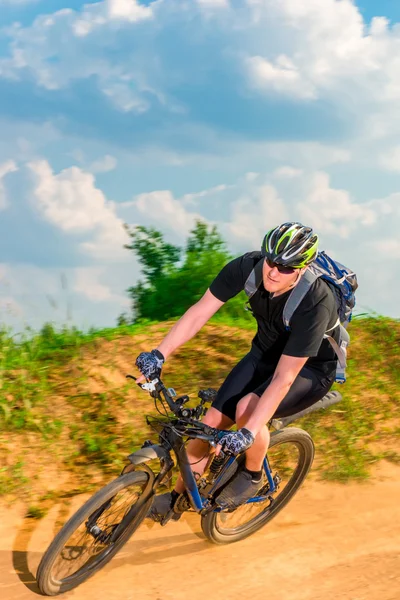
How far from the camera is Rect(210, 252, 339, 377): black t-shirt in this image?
166 inches

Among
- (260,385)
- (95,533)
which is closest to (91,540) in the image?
(95,533)

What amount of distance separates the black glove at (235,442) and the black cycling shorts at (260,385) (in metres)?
0.59

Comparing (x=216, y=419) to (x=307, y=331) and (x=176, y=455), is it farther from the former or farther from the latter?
(x=307, y=331)

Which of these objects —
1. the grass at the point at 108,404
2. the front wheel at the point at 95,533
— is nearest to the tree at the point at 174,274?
the grass at the point at 108,404

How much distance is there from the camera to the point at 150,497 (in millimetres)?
4422

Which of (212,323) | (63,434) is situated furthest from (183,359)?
(63,434)

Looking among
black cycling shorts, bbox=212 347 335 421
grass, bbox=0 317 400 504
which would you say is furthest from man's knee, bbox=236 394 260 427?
grass, bbox=0 317 400 504

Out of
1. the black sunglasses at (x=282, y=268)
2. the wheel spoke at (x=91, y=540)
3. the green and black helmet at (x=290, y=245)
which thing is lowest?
the wheel spoke at (x=91, y=540)

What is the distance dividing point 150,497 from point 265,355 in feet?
4.00

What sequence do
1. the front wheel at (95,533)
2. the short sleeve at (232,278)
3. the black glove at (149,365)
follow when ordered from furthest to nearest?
1. the short sleeve at (232,278)
2. the black glove at (149,365)
3. the front wheel at (95,533)

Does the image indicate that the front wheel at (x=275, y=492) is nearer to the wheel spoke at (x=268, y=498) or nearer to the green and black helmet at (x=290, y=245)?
the wheel spoke at (x=268, y=498)

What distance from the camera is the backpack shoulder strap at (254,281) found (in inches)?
176

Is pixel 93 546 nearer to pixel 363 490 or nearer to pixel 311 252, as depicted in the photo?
pixel 311 252

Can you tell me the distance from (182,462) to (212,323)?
4399mm
